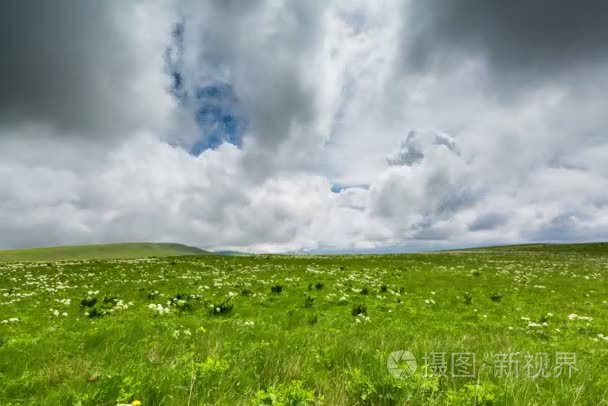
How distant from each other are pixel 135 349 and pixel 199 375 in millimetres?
2851

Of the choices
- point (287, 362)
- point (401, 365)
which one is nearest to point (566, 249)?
point (401, 365)

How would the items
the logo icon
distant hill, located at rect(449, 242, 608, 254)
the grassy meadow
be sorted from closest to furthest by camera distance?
the grassy meadow, the logo icon, distant hill, located at rect(449, 242, 608, 254)

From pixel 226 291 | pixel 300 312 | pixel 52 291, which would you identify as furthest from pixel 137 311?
pixel 52 291

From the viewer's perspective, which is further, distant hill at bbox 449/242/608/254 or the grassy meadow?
distant hill at bbox 449/242/608/254

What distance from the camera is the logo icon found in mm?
4590

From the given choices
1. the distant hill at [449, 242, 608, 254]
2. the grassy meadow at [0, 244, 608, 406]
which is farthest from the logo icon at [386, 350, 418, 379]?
the distant hill at [449, 242, 608, 254]

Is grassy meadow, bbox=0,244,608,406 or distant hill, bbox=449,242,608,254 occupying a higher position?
grassy meadow, bbox=0,244,608,406

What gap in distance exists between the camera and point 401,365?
4.83 metres

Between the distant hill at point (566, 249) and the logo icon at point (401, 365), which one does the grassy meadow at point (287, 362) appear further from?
the distant hill at point (566, 249)

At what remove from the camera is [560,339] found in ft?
41.1

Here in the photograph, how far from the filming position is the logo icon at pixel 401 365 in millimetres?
4590

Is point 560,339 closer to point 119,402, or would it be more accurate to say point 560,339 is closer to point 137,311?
point 119,402

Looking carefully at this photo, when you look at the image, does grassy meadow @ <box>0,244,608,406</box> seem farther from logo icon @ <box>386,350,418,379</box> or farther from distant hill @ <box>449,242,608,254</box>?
distant hill @ <box>449,242,608,254</box>

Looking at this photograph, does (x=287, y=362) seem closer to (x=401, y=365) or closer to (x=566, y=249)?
(x=401, y=365)
